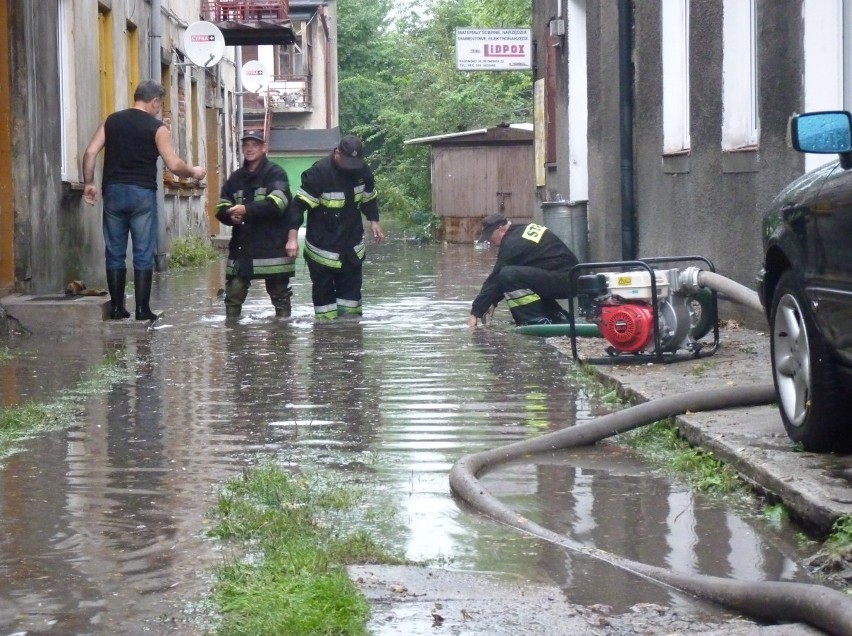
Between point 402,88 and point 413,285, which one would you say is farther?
point 402,88

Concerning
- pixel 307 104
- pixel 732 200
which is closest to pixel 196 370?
pixel 732 200

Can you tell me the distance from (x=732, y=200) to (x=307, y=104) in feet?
163

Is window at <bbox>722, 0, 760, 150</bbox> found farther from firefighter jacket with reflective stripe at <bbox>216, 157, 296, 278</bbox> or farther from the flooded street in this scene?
firefighter jacket with reflective stripe at <bbox>216, 157, 296, 278</bbox>

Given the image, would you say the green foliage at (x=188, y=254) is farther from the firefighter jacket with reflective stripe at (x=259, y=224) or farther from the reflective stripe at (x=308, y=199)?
the reflective stripe at (x=308, y=199)

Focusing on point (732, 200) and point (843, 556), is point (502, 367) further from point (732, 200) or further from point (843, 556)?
point (843, 556)

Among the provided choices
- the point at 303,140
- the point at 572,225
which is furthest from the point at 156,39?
the point at 303,140

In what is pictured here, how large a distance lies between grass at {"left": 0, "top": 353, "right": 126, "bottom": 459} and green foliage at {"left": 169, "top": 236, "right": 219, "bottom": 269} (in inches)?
511

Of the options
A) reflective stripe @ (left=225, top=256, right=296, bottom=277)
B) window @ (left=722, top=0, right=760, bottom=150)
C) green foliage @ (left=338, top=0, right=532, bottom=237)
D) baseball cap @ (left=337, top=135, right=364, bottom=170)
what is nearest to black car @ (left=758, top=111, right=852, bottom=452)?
window @ (left=722, top=0, right=760, bottom=150)

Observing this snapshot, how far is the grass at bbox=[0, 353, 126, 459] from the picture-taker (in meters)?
6.74

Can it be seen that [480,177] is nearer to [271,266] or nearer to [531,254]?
[271,266]

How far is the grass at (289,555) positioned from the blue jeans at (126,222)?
20.0ft

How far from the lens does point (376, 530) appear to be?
497 cm

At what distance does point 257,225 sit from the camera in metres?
12.8

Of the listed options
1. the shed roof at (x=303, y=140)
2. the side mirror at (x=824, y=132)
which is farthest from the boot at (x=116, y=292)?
the shed roof at (x=303, y=140)
